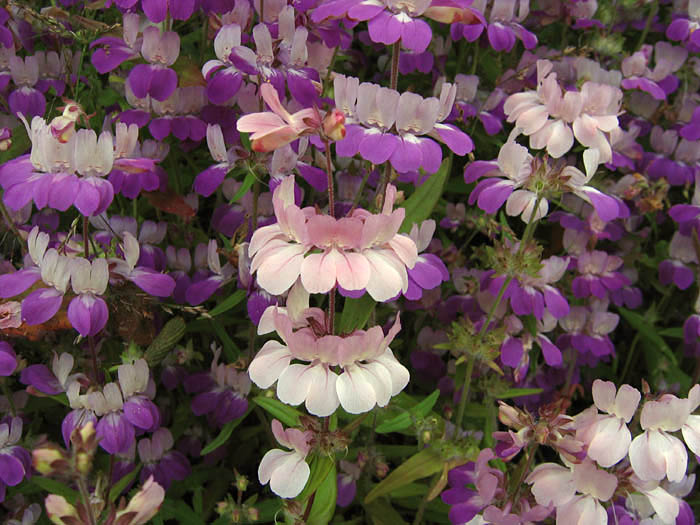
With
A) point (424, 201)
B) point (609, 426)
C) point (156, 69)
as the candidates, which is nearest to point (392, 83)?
point (424, 201)

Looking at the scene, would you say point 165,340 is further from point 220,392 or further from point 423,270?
point 423,270

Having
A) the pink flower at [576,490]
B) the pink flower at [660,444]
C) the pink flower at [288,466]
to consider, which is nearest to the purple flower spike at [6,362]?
the pink flower at [288,466]

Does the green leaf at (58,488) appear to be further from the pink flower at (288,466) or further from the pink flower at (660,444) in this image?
the pink flower at (660,444)


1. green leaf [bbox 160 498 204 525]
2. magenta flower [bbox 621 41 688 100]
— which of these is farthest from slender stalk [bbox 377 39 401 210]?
magenta flower [bbox 621 41 688 100]

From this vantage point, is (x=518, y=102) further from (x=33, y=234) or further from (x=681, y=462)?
(x=33, y=234)

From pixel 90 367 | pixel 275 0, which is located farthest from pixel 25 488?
pixel 275 0

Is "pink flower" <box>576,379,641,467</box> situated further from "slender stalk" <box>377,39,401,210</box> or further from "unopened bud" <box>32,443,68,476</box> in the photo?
"unopened bud" <box>32,443,68,476</box>
